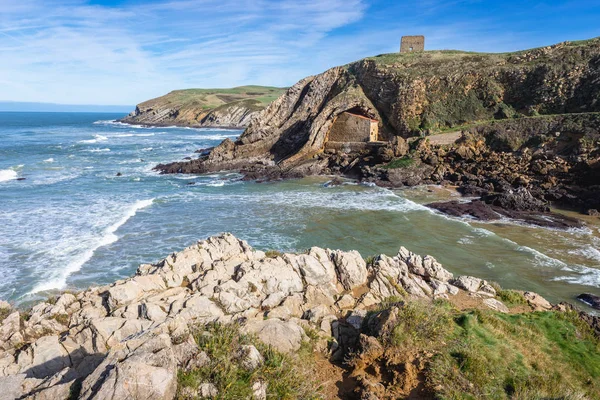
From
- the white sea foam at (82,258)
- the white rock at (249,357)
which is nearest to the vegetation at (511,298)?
the white rock at (249,357)

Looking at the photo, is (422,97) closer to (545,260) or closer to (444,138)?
(444,138)

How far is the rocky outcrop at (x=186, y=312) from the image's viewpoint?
5137 millimetres

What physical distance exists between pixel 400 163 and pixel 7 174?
43.3m

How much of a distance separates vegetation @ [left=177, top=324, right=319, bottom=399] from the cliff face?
38.6m

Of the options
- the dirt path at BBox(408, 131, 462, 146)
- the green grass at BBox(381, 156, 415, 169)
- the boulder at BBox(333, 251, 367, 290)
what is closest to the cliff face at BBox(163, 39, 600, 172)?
the dirt path at BBox(408, 131, 462, 146)

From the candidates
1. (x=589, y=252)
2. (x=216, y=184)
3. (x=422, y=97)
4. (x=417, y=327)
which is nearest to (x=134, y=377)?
(x=417, y=327)

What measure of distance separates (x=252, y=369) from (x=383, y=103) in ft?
165

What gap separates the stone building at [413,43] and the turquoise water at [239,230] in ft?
128

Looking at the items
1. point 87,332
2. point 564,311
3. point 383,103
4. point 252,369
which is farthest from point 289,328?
point 383,103

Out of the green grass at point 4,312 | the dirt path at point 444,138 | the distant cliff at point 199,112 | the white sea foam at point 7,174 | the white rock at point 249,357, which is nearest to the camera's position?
Answer: the white rock at point 249,357

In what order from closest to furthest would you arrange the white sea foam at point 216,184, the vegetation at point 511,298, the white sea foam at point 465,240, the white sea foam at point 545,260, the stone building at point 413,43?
the vegetation at point 511,298 → the white sea foam at point 545,260 → the white sea foam at point 465,240 → the white sea foam at point 216,184 → the stone building at point 413,43

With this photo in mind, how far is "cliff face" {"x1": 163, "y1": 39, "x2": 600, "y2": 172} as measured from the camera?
142 feet

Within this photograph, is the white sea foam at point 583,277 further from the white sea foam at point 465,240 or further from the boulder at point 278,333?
the boulder at point 278,333

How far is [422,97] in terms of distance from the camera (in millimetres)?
49156
